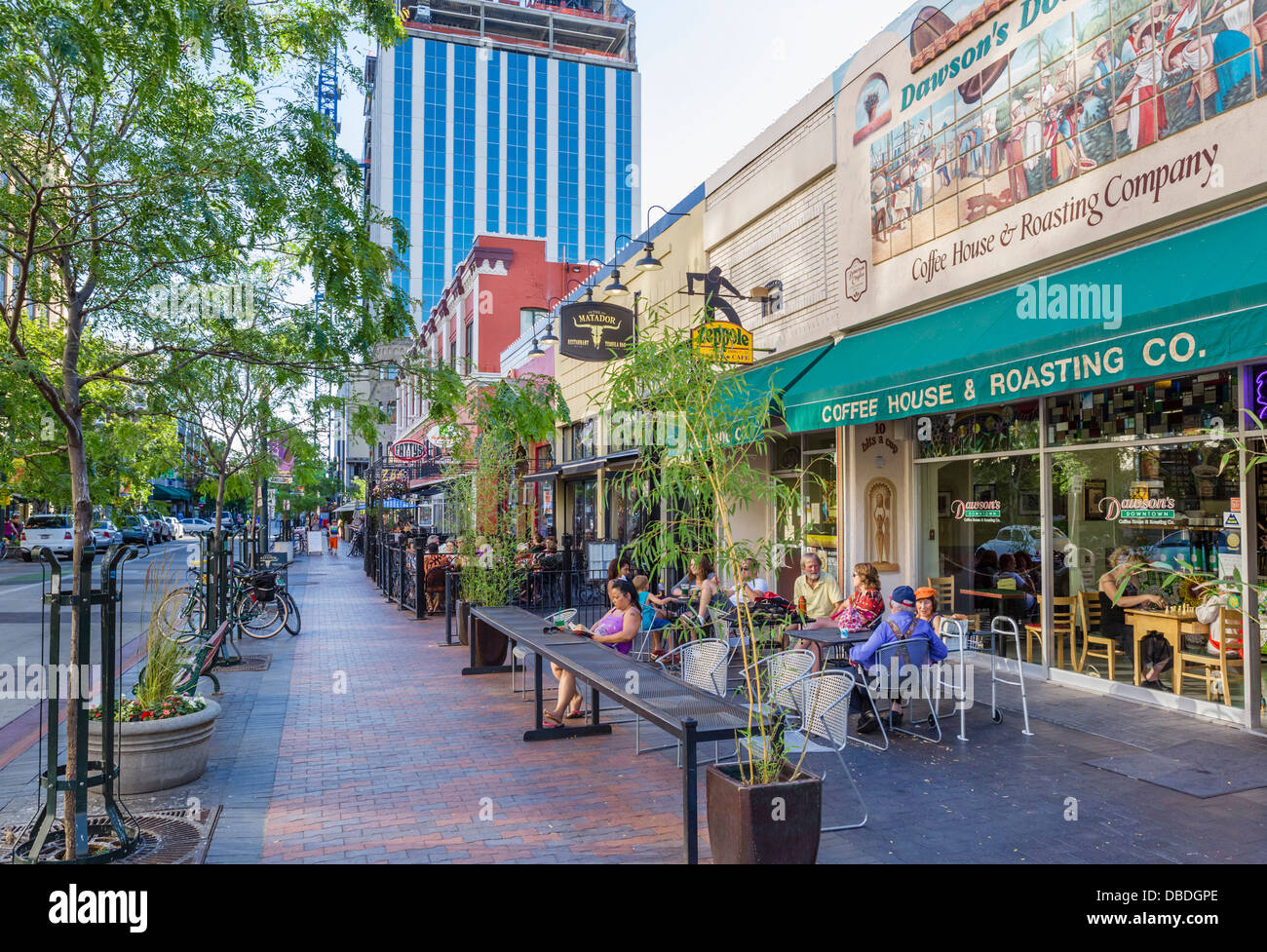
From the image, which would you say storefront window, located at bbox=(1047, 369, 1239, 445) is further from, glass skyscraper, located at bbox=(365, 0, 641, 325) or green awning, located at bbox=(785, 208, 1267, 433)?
glass skyscraper, located at bbox=(365, 0, 641, 325)

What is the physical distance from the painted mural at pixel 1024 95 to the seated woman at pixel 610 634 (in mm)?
5289

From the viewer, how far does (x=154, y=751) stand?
6.11m

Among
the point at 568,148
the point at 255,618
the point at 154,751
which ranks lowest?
the point at 255,618

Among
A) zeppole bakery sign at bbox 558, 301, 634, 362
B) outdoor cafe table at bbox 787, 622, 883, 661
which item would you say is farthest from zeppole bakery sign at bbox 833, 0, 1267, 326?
zeppole bakery sign at bbox 558, 301, 634, 362

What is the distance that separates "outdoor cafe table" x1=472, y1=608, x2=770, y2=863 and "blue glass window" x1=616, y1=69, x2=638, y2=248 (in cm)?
9759

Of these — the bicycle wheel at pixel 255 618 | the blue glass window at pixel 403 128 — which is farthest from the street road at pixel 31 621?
the blue glass window at pixel 403 128

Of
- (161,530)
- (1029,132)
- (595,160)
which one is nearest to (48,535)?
(161,530)

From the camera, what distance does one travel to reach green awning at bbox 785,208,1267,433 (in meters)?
6.08

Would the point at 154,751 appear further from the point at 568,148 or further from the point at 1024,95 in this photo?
the point at 568,148

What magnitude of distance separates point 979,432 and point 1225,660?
360cm
